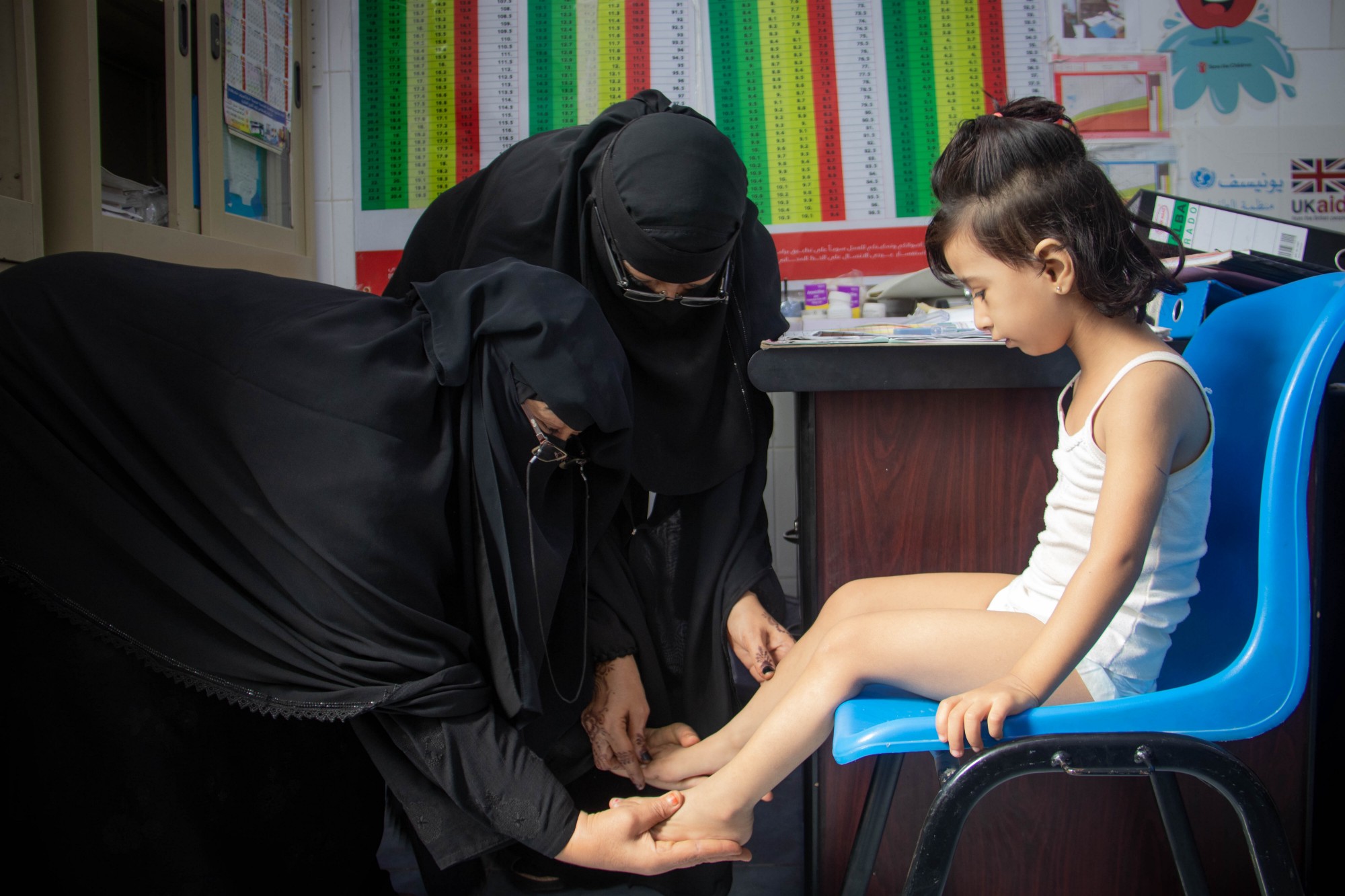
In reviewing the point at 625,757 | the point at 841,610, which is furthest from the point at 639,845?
the point at 841,610

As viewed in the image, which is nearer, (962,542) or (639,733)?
(962,542)

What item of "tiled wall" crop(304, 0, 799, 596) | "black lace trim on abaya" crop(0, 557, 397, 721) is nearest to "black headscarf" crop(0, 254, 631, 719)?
"black lace trim on abaya" crop(0, 557, 397, 721)

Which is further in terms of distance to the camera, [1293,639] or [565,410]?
[565,410]

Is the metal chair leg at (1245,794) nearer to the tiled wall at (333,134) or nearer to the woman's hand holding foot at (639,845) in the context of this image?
the woman's hand holding foot at (639,845)

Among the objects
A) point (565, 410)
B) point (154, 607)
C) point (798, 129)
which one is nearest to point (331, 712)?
point (154, 607)

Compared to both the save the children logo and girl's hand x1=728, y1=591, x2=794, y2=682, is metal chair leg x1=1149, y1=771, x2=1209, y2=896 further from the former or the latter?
the save the children logo

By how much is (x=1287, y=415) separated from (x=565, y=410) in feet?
2.32

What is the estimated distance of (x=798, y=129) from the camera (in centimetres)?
220

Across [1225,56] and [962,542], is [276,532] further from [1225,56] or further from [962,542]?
[1225,56]

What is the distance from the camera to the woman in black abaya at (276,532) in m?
0.92

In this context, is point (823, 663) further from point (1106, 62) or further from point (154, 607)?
point (1106, 62)

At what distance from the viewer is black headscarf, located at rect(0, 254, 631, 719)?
923mm

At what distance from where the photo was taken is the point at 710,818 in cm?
93

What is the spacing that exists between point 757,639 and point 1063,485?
0.50 metres
